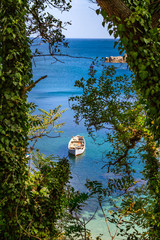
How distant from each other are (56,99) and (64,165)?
1811cm

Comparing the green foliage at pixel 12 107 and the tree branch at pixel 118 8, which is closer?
the tree branch at pixel 118 8

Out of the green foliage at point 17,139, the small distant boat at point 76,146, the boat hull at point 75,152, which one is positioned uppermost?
the small distant boat at point 76,146

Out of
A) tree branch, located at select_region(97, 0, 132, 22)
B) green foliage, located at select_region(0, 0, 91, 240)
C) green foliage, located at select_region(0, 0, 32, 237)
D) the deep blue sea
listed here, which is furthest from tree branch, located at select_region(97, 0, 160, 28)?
green foliage, located at select_region(0, 0, 32, 237)

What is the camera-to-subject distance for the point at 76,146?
14.3m

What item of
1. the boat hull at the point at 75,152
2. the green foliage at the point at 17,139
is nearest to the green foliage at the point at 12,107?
the green foliage at the point at 17,139

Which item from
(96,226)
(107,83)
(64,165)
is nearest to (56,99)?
(96,226)

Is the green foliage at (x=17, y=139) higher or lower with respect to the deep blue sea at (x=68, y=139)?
lower

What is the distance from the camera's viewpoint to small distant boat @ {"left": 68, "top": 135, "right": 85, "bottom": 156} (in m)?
14.0

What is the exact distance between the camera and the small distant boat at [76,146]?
14.0 metres

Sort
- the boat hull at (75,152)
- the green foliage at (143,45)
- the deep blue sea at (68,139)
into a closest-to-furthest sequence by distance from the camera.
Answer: the green foliage at (143,45), the deep blue sea at (68,139), the boat hull at (75,152)

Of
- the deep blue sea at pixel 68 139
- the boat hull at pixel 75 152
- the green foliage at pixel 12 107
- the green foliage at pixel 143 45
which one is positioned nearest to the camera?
the green foliage at pixel 143 45

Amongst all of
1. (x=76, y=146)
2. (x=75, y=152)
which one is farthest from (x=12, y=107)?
(x=76, y=146)

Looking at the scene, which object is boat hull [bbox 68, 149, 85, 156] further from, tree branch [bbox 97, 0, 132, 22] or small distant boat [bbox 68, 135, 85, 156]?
tree branch [bbox 97, 0, 132, 22]

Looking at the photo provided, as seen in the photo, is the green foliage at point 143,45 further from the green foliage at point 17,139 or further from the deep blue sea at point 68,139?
the green foliage at point 17,139
